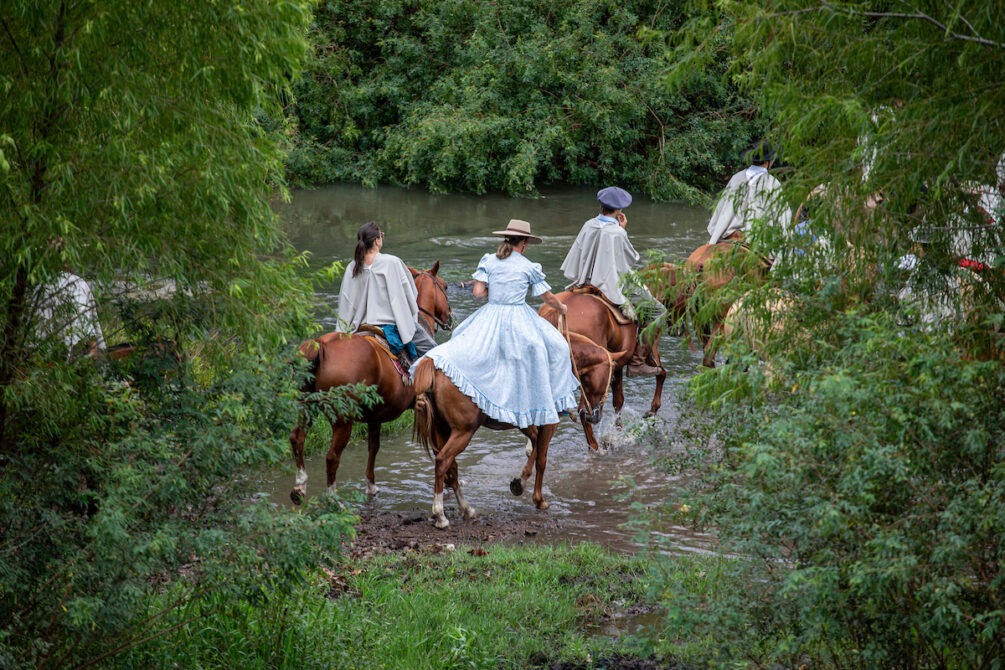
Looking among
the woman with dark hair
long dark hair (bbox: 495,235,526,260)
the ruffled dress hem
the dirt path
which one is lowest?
the dirt path

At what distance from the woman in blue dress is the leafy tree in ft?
12.8

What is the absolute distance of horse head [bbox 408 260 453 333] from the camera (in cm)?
1077

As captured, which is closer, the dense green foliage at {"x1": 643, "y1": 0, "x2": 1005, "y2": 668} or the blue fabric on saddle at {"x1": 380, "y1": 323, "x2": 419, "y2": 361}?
the dense green foliage at {"x1": 643, "y1": 0, "x2": 1005, "y2": 668}

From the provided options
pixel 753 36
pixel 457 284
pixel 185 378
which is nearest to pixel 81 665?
pixel 185 378

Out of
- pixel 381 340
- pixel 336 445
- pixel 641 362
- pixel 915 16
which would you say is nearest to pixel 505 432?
pixel 641 362

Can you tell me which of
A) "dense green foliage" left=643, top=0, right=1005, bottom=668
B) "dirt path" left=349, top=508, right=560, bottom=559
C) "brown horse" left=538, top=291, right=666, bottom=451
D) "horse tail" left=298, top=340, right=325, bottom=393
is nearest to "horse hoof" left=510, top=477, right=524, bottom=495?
"dirt path" left=349, top=508, right=560, bottom=559

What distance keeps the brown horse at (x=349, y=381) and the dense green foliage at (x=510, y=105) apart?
659 inches

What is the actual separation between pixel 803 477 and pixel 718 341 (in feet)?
6.46

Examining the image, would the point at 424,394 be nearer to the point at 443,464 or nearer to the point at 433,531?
the point at 443,464

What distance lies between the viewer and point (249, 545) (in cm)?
515

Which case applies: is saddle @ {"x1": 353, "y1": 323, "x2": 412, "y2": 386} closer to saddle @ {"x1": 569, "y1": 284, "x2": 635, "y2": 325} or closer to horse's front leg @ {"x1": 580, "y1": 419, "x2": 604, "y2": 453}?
horse's front leg @ {"x1": 580, "y1": 419, "x2": 604, "y2": 453}

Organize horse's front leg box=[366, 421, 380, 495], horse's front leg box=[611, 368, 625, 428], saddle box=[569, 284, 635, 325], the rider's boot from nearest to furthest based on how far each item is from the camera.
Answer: horse's front leg box=[366, 421, 380, 495], saddle box=[569, 284, 635, 325], horse's front leg box=[611, 368, 625, 428], the rider's boot

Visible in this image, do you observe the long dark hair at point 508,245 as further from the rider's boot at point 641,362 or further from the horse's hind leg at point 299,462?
the rider's boot at point 641,362

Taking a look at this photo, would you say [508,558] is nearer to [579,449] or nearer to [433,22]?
[579,449]
